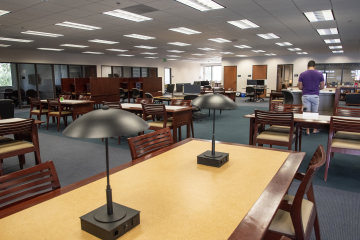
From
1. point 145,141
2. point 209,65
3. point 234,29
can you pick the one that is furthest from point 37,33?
point 209,65

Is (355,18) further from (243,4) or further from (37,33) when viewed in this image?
(37,33)

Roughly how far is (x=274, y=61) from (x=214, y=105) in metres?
16.7

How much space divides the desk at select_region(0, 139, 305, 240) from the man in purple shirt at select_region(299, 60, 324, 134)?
149 inches

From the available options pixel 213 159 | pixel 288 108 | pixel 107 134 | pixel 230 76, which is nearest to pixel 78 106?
pixel 288 108

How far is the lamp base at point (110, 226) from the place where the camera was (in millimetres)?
923

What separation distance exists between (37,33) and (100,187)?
839 centimetres

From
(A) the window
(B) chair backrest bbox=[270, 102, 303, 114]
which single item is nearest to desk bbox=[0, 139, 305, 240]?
(B) chair backrest bbox=[270, 102, 303, 114]

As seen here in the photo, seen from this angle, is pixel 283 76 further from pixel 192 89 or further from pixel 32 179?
pixel 32 179

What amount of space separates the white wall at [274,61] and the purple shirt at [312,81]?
461 inches

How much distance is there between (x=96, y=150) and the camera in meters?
4.59

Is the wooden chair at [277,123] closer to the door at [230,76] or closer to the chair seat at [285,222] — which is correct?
the chair seat at [285,222]

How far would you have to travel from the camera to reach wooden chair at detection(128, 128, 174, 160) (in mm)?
1954

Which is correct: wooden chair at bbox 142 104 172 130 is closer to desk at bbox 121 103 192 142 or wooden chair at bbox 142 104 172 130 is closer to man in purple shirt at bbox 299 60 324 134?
desk at bbox 121 103 192 142

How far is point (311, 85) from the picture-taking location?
5.05 m
